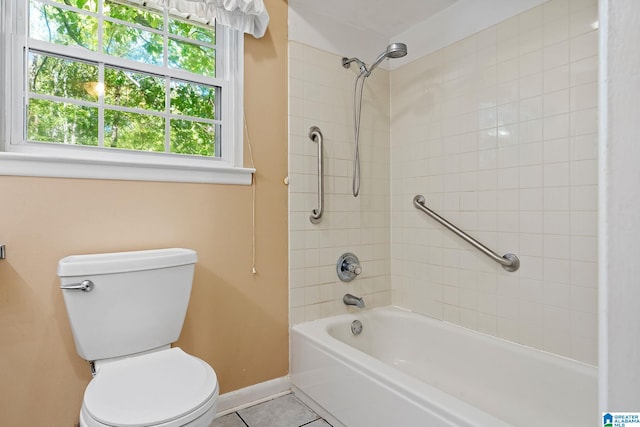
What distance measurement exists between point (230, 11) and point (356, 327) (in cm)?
175

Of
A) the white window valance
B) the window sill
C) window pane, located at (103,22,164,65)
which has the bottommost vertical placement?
the window sill

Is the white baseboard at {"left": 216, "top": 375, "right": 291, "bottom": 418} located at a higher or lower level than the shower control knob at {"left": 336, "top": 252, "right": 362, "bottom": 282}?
lower

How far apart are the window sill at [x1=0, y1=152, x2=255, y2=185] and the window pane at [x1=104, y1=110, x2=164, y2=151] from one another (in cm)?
14

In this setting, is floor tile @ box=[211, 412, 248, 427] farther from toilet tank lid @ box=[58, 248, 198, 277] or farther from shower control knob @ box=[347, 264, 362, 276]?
shower control knob @ box=[347, 264, 362, 276]

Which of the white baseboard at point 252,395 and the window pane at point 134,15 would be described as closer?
the window pane at point 134,15

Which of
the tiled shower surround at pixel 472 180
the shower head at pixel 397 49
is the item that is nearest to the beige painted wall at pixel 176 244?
the tiled shower surround at pixel 472 180

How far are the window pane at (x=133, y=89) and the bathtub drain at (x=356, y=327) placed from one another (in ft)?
4.95

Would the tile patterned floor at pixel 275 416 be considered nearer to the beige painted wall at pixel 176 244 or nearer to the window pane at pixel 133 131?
the beige painted wall at pixel 176 244

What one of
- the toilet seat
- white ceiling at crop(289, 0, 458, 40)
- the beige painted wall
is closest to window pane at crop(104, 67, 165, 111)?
the beige painted wall

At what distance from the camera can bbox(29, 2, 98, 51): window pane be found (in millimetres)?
1396

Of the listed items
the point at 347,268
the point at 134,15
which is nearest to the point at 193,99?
the point at 134,15

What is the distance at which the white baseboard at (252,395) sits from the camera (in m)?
1.71

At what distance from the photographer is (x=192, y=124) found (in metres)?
1.73

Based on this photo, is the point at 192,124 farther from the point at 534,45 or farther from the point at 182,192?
the point at 534,45
